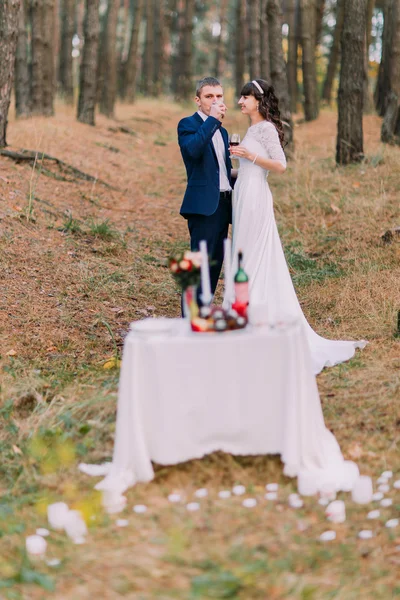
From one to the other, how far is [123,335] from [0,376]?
4.89ft

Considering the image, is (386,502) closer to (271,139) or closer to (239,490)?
(239,490)

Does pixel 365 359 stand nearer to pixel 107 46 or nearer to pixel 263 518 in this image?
pixel 263 518

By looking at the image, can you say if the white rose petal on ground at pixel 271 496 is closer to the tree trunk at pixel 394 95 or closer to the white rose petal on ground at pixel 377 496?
the white rose petal on ground at pixel 377 496

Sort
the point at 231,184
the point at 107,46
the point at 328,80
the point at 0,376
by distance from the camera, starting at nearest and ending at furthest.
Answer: the point at 0,376, the point at 231,184, the point at 107,46, the point at 328,80

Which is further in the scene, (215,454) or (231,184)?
(231,184)

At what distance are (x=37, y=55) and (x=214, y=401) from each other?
13968 mm

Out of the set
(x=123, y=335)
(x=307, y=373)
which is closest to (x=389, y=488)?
(x=307, y=373)

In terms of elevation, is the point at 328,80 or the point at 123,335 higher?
the point at 328,80

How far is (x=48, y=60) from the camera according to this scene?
55.0 feet

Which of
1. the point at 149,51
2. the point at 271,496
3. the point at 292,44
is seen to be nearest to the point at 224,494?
the point at 271,496

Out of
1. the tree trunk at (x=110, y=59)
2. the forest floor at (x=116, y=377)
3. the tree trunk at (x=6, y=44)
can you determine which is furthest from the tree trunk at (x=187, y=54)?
the tree trunk at (x=6, y=44)

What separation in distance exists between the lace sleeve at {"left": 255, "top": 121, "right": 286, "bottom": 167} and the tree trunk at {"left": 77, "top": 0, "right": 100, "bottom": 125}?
39.3 feet

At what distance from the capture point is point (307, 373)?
168 inches

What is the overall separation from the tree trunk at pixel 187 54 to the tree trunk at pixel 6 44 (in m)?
17.6
